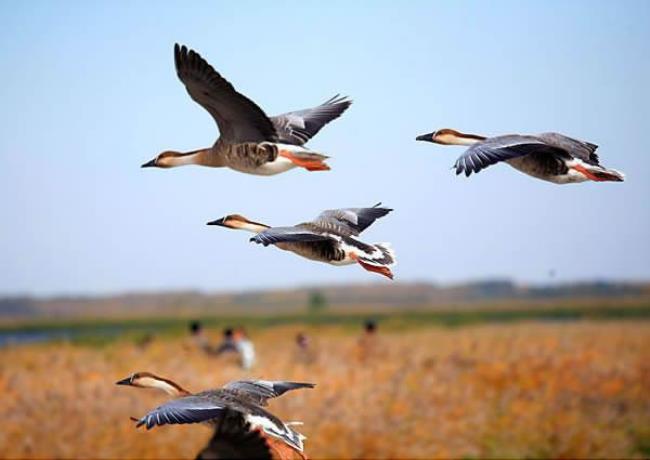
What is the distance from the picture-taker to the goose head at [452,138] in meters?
5.04

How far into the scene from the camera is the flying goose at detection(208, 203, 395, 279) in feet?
16.1

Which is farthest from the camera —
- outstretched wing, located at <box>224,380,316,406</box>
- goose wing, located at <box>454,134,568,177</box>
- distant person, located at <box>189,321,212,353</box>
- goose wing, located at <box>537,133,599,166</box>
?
distant person, located at <box>189,321,212,353</box>

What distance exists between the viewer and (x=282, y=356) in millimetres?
23797

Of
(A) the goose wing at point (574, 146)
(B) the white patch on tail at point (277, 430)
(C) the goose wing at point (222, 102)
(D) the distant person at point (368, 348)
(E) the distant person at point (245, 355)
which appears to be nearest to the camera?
(A) the goose wing at point (574, 146)

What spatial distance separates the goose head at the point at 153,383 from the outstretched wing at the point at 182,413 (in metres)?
0.35

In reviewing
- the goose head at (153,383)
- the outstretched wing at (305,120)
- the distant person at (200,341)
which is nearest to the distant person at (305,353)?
the distant person at (200,341)

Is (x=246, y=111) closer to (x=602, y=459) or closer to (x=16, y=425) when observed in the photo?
(x=16, y=425)

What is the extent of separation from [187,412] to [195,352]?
1873 centimetres

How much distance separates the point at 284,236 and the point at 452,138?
3.04ft

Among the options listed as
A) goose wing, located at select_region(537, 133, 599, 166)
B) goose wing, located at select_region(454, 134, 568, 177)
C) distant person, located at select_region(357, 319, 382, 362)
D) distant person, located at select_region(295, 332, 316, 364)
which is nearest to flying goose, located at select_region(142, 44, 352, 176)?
goose wing, located at select_region(454, 134, 568, 177)

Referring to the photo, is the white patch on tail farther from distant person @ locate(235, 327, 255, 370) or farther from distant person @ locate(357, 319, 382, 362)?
distant person @ locate(357, 319, 382, 362)

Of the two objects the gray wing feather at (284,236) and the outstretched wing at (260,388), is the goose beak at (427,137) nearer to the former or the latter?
the gray wing feather at (284,236)

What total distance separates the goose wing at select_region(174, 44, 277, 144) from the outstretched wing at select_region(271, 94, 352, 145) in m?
0.14

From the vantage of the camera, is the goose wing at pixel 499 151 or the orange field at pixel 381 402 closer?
the goose wing at pixel 499 151
